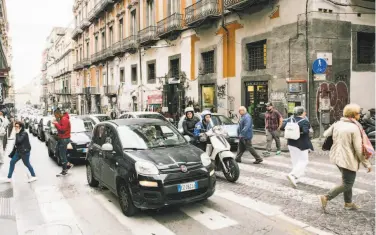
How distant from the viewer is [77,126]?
13.2 metres

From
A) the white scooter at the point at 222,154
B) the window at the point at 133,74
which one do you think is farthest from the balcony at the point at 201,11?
the white scooter at the point at 222,154

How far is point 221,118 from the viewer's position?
14.5m

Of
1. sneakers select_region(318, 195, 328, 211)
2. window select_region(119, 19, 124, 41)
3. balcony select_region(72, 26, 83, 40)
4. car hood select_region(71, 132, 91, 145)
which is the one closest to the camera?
sneakers select_region(318, 195, 328, 211)

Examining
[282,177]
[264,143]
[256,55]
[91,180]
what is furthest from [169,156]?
[256,55]

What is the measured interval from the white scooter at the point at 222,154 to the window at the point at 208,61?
12442 mm

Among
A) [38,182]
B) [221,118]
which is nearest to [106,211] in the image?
[38,182]

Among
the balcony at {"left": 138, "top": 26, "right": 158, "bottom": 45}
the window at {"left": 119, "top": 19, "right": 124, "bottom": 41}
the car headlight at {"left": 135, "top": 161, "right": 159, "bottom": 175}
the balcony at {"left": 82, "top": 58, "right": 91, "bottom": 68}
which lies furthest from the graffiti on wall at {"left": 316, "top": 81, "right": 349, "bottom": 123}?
the balcony at {"left": 82, "top": 58, "right": 91, "bottom": 68}

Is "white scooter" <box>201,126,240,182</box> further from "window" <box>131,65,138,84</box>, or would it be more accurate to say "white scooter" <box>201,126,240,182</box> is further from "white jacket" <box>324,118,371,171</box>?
"window" <box>131,65,138,84</box>

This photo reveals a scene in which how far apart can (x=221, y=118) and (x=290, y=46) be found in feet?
14.2

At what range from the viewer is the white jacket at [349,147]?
5.50 m

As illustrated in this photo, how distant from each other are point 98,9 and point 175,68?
1788 centimetres

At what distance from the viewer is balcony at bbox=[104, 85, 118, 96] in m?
35.2

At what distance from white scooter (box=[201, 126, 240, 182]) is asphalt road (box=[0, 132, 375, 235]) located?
269 mm

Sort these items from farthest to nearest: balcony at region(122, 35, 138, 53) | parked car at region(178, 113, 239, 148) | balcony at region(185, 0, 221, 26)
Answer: balcony at region(122, 35, 138, 53), balcony at region(185, 0, 221, 26), parked car at region(178, 113, 239, 148)
